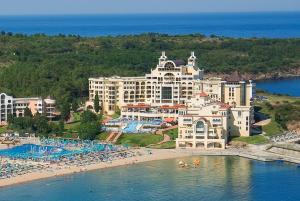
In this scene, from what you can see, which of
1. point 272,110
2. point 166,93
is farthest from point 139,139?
point 272,110

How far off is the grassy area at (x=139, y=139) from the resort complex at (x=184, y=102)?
1.23 meters

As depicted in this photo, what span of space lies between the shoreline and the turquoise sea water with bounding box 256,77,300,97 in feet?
112

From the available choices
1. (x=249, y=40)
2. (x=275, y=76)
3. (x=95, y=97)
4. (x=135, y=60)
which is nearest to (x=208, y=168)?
(x=95, y=97)

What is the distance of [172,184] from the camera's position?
5016cm

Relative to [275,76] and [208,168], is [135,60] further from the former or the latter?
[208,168]

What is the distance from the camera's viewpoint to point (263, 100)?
2894 inches

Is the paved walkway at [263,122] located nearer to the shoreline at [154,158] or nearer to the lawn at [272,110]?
the lawn at [272,110]

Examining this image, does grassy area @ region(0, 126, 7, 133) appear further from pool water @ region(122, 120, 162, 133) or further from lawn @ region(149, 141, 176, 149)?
lawn @ region(149, 141, 176, 149)

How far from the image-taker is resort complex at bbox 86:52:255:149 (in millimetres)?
60500

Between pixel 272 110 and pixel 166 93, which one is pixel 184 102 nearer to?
pixel 166 93

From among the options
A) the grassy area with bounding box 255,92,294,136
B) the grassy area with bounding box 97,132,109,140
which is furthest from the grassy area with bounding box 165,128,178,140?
the grassy area with bounding box 255,92,294,136

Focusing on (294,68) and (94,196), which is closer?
(94,196)

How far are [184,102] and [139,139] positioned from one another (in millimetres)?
7360

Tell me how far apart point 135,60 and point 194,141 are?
45661 millimetres
